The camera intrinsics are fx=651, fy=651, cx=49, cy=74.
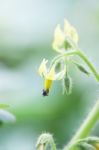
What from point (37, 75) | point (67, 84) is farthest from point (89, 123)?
point (37, 75)

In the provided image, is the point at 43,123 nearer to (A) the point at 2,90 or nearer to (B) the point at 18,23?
(A) the point at 2,90

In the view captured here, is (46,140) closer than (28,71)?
Yes

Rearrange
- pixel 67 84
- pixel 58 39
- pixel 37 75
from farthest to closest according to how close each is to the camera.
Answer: pixel 37 75
pixel 58 39
pixel 67 84

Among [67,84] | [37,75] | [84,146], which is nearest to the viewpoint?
[84,146]

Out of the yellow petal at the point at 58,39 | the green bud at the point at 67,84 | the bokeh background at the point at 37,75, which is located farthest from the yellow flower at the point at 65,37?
the bokeh background at the point at 37,75

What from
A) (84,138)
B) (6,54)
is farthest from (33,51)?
(84,138)

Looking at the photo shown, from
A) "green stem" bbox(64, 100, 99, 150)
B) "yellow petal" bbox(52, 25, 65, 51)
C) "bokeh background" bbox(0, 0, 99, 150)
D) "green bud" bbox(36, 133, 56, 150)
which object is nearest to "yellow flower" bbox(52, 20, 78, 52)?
"yellow petal" bbox(52, 25, 65, 51)

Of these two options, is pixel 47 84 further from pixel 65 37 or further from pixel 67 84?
pixel 65 37

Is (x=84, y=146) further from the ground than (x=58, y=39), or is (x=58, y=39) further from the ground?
(x=58, y=39)

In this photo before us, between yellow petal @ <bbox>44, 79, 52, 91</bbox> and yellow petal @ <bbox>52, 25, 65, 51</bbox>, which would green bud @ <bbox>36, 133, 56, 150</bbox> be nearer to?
yellow petal @ <bbox>44, 79, 52, 91</bbox>
